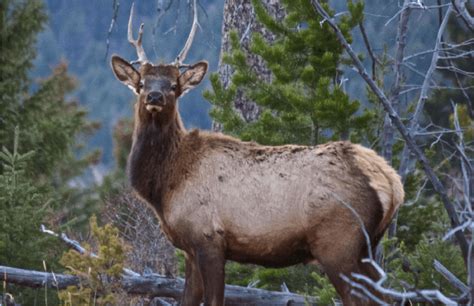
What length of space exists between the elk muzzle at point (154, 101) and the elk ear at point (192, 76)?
52 cm

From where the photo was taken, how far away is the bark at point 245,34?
13.1m

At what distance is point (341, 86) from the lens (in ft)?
Answer: 37.2

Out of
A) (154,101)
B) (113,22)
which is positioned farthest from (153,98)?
(113,22)

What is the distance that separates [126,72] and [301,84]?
2.52 m

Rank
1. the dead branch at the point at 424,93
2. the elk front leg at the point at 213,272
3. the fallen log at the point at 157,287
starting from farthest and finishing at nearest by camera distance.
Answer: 1. the dead branch at the point at 424,93
2. the fallen log at the point at 157,287
3. the elk front leg at the point at 213,272

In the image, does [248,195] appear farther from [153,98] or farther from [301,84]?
[301,84]

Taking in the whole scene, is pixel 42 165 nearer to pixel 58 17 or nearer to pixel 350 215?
pixel 350 215

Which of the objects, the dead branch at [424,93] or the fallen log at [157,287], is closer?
the fallen log at [157,287]

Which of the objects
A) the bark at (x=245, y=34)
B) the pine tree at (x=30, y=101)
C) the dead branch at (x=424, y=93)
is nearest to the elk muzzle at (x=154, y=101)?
the dead branch at (x=424, y=93)

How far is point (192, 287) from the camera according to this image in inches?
360

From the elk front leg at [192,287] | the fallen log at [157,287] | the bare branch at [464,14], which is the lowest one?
the fallen log at [157,287]

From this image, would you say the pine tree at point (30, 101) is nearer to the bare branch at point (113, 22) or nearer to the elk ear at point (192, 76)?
the bare branch at point (113, 22)

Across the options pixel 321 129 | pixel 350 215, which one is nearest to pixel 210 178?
pixel 350 215

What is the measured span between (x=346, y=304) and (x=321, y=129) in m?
3.48
